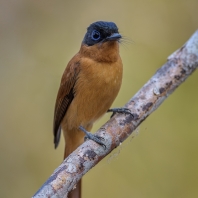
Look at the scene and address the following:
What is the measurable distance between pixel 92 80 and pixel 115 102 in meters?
1.24

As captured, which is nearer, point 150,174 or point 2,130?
point 150,174

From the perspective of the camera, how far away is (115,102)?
159 inches

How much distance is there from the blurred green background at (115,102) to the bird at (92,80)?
1.01m

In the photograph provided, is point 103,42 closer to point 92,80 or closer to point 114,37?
point 114,37

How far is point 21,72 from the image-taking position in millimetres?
4480

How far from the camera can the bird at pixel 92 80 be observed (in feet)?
9.23

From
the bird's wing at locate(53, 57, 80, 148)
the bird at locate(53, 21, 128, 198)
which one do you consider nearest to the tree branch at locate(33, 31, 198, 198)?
the bird at locate(53, 21, 128, 198)

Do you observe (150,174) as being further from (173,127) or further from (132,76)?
(132,76)

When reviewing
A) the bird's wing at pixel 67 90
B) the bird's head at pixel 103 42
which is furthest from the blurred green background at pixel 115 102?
the bird's head at pixel 103 42

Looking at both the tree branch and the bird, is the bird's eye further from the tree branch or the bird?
the tree branch

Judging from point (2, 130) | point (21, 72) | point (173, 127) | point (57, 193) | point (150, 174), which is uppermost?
point (21, 72)

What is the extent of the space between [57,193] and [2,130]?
8.07ft

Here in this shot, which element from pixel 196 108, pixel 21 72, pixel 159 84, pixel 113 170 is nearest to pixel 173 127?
pixel 196 108

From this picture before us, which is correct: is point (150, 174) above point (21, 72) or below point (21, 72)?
below
